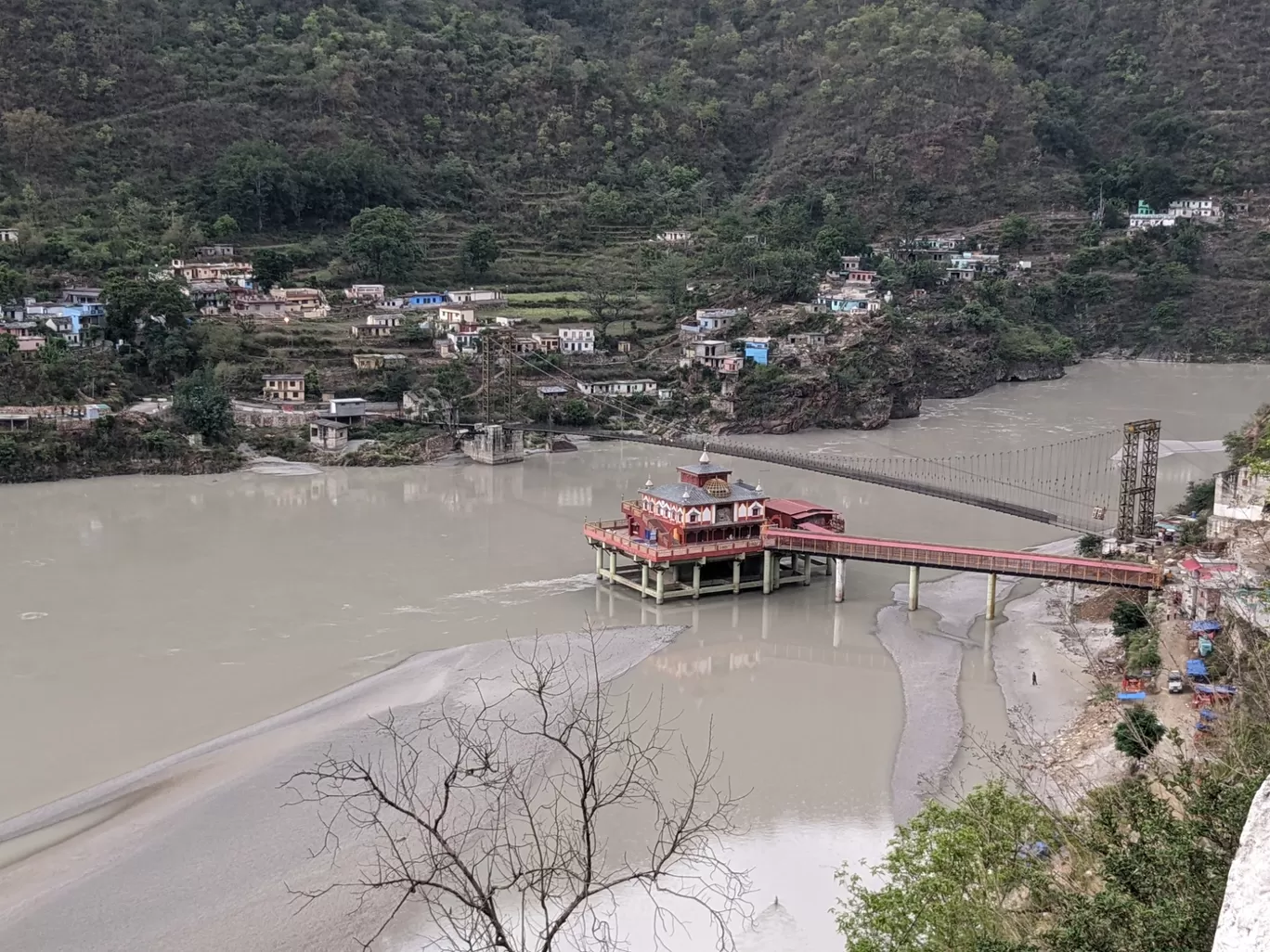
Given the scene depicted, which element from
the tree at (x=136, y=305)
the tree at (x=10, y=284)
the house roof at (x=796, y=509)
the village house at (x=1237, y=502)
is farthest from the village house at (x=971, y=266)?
the tree at (x=10, y=284)

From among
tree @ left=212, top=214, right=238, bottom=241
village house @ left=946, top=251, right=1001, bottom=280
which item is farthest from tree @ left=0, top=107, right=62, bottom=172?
village house @ left=946, top=251, right=1001, bottom=280

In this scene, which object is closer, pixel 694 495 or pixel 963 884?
pixel 963 884

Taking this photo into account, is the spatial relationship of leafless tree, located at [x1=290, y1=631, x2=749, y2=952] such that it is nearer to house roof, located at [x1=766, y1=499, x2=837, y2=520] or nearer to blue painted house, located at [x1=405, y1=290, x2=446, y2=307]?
house roof, located at [x1=766, y1=499, x2=837, y2=520]

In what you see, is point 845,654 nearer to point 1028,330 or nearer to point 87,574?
point 87,574

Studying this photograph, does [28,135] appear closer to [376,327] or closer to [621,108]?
[376,327]

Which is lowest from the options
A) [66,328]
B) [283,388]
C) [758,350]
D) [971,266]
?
[283,388]

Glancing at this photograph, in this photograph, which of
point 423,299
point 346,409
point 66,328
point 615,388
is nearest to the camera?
point 346,409

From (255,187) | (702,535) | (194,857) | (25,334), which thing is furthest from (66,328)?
(194,857)
